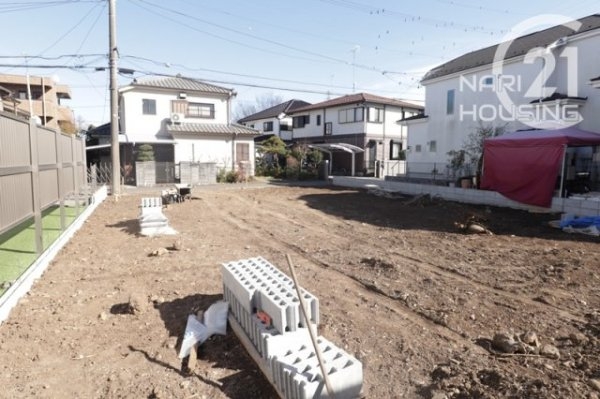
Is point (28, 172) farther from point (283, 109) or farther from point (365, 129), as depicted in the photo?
point (283, 109)

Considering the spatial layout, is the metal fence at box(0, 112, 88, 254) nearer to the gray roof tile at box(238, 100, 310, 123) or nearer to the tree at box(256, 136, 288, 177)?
the tree at box(256, 136, 288, 177)

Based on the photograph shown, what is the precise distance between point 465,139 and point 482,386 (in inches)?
598

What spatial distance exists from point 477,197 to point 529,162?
2049 millimetres

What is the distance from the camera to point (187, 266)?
17.5 feet

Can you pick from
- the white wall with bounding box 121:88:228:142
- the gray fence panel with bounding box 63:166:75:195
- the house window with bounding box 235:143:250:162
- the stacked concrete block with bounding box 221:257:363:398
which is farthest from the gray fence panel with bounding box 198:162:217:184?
the stacked concrete block with bounding box 221:257:363:398

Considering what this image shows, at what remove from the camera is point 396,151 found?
86.5ft

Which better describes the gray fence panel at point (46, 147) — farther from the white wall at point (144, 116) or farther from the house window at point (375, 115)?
the house window at point (375, 115)

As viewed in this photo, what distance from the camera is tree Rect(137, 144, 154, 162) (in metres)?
19.0

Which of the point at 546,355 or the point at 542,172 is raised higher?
the point at 542,172

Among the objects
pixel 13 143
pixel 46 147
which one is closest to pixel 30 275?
pixel 13 143

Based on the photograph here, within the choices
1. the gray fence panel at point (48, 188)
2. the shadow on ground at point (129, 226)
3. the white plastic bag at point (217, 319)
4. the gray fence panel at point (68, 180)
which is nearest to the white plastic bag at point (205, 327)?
the white plastic bag at point (217, 319)

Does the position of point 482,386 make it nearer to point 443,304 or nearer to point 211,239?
point 443,304

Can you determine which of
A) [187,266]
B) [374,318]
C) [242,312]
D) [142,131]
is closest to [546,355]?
[374,318]

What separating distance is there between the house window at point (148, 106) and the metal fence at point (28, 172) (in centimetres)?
1522
